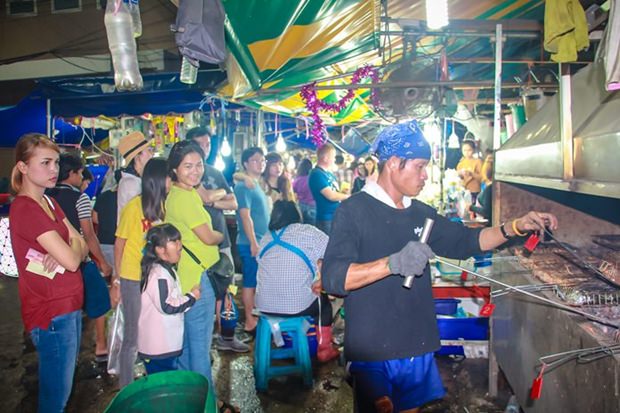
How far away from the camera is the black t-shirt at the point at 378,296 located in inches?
99.1

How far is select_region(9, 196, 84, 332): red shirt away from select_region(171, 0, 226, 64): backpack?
1.39 m

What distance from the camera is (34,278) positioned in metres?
2.82

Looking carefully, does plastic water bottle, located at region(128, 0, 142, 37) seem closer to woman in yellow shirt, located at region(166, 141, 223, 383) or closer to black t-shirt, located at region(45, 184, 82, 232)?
woman in yellow shirt, located at region(166, 141, 223, 383)

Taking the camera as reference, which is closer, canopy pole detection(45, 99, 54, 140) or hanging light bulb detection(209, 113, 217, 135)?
canopy pole detection(45, 99, 54, 140)

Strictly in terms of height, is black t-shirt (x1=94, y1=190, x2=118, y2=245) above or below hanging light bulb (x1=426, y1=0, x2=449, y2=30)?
below

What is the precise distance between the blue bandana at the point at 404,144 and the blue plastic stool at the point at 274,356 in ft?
7.47

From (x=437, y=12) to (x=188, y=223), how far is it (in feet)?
8.57

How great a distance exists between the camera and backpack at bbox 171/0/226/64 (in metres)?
2.67

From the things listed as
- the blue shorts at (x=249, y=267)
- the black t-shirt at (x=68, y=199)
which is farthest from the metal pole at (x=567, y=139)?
the black t-shirt at (x=68, y=199)

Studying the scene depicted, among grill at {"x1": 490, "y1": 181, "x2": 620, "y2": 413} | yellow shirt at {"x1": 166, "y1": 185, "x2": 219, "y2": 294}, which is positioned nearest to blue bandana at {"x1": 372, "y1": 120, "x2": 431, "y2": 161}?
grill at {"x1": 490, "y1": 181, "x2": 620, "y2": 413}

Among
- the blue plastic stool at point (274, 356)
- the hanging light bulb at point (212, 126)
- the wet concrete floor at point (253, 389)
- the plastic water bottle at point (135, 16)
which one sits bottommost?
the wet concrete floor at point (253, 389)

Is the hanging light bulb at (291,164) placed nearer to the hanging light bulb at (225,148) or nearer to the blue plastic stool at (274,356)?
the hanging light bulb at (225,148)

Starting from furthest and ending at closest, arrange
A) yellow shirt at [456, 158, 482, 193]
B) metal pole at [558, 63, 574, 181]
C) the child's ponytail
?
yellow shirt at [456, 158, 482, 193], the child's ponytail, metal pole at [558, 63, 574, 181]

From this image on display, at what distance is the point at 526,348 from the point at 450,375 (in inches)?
66.9
